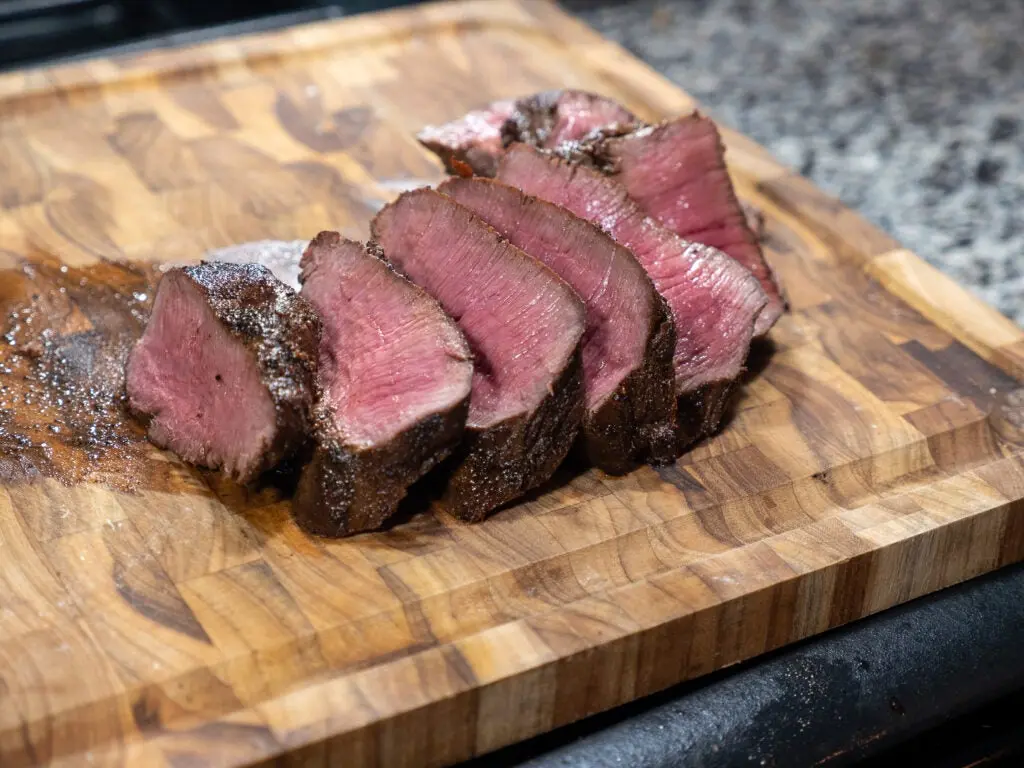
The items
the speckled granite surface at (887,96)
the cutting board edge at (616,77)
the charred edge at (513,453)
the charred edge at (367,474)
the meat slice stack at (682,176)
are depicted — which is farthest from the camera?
the speckled granite surface at (887,96)

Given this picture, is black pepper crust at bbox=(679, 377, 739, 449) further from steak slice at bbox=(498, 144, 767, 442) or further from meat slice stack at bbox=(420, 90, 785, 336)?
meat slice stack at bbox=(420, 90, 785, 336)

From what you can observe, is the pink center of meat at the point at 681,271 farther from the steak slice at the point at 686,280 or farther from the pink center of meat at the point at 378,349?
the pink center of meat at the point at 378,349

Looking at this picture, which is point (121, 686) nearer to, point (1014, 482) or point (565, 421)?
point (565, 421)

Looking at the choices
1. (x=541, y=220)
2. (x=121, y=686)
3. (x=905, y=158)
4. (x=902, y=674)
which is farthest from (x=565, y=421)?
(x=905, y=158)

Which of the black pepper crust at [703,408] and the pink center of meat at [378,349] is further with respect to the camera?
the black pepper crust at [703,408]

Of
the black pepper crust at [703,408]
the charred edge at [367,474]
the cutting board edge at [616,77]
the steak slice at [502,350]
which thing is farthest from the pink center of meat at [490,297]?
the cutting board edge at [616,77]
